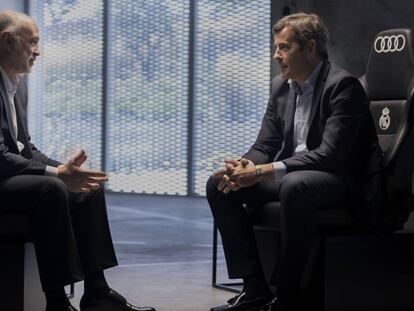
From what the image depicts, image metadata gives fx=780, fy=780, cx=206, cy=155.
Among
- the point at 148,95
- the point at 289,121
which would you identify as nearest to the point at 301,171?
the point at 289,121

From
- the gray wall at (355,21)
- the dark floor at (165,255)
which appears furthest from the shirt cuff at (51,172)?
the gray wall at (355,21)

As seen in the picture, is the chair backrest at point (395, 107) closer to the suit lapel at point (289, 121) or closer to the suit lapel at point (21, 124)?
the suit lapel at point (289, 121)

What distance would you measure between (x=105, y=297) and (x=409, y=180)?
4.18ft

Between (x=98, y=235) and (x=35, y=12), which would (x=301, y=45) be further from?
(x=35, y=12)

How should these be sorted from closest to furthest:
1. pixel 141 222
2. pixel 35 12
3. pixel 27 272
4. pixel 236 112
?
pixel 27 272 < pixel 141 222 < pixel 236 112 < pixel 35 12

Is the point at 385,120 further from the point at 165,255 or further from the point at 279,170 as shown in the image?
the point at 165,255

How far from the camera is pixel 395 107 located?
334 cm

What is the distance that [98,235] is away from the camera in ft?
9.58

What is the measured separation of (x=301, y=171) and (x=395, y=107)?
73 centimetres

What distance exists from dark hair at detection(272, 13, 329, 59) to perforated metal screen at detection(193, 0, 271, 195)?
529 centimetres

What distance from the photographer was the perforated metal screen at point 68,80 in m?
9.12

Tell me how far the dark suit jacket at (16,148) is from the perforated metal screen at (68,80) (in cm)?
601

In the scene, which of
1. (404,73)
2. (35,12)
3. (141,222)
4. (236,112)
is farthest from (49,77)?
(404,73)

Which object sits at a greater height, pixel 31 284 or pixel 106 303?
pixel 31 284
